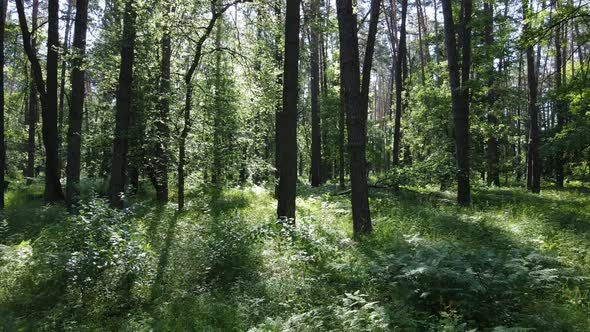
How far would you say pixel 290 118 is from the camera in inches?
392

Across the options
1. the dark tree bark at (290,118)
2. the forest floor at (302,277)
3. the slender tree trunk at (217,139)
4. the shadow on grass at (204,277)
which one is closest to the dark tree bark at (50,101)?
the forest floor at (302,277)

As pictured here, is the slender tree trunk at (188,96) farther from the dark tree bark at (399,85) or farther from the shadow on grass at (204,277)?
the dark tree bark at (399,85)

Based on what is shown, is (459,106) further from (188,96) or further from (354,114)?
(188,96)

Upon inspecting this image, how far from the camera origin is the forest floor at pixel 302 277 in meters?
4.78

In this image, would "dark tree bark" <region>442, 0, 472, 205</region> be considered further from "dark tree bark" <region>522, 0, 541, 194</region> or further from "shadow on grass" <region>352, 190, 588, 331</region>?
"dark tree bark" <region>522, 0, 541, 194</region>

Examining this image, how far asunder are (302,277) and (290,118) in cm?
455

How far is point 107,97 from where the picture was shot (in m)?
19.4

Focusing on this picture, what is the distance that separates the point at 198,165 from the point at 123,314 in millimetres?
7117

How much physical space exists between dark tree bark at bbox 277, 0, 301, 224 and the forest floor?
3.16ft

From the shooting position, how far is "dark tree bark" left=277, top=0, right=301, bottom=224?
32.3 ft

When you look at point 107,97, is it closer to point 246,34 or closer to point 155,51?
point 155,51

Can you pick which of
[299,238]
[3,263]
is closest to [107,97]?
[3,263]

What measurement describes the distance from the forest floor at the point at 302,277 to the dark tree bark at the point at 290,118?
0.96 meters


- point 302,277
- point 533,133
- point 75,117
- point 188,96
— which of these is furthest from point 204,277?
point 533,133
